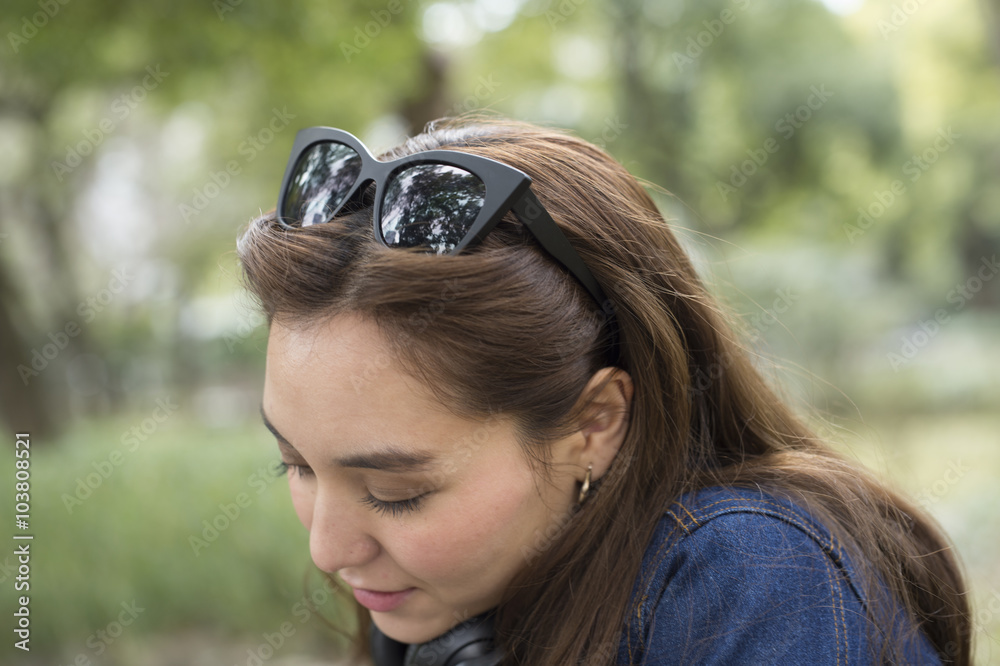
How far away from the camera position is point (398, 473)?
4.24 ft

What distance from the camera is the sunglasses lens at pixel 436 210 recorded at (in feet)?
4.29

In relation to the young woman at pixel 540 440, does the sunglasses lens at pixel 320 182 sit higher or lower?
higher

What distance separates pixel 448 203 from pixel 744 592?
0.86 metres

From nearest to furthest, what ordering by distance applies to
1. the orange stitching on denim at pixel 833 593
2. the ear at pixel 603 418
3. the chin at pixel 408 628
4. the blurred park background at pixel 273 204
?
the orange stitching on denim at pixel 833 593 → the ear at pixel 603 418 → the chin at pixel 408 628 → the blurred park background at pixel 273 204

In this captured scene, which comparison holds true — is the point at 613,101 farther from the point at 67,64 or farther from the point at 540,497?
the point at 540,497

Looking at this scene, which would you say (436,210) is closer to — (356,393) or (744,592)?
(356,393)

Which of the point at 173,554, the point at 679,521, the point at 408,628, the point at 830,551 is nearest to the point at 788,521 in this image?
the point at 830,551

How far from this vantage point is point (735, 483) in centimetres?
149

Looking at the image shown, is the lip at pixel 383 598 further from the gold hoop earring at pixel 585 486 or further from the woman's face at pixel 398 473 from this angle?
the gold hoop earring at pixel 585 486

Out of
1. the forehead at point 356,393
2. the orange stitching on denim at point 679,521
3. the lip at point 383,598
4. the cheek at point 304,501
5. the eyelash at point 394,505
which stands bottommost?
the lip at point 383,598

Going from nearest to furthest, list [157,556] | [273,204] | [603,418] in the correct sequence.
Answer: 1. [603,418]
2. [157,556]
3. [273,204]

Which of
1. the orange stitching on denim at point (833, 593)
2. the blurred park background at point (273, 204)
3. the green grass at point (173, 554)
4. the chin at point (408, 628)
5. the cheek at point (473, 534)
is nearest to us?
the orange stitching on denim at point (833, 593)

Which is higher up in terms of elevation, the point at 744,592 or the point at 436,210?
the point at 436,210

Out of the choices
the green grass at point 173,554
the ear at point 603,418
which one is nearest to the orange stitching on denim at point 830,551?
the ear at point 603,418
